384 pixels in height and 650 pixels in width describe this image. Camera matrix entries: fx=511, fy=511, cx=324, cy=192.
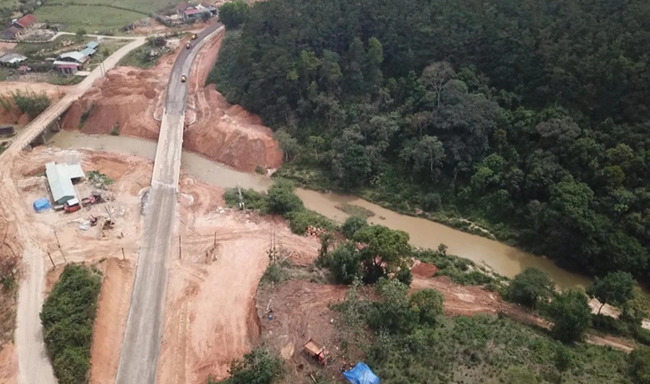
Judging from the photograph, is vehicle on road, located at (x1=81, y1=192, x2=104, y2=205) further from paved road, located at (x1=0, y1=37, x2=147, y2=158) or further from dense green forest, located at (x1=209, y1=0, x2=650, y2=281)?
dense green forest, located at (x1=209, y1=0, x2=650, y2=281)

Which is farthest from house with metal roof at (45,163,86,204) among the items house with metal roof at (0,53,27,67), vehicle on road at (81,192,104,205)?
house with metal roof at (0,53,27,67)

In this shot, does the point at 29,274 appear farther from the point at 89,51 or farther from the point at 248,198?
the point at 89,51

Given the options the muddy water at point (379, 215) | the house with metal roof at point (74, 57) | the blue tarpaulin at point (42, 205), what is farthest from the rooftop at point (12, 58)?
the blue tarpaulin at point (42, 205)

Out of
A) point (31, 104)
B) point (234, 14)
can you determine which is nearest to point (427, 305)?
point (31, 104)

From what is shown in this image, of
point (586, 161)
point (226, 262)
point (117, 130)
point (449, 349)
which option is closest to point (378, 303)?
point (449, 349)

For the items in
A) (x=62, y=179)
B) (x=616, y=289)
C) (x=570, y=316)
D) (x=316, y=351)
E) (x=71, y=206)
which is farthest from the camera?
(x=62, y=179)

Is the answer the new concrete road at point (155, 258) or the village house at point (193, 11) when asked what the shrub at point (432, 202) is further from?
the village house at point (193, 11)

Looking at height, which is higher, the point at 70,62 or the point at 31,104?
the point at 70,62
